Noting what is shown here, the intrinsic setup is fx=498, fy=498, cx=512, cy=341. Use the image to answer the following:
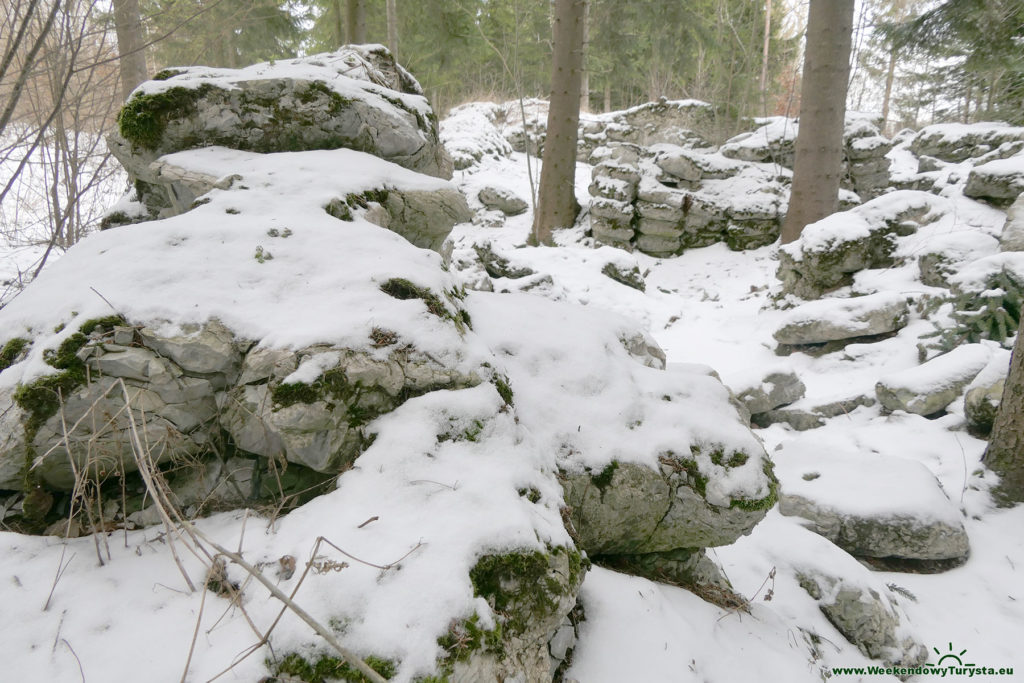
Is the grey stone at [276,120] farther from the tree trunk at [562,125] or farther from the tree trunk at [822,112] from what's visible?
the tree trunk at [822,112]

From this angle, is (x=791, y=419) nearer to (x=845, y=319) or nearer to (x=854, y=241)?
(x=845, y=319)

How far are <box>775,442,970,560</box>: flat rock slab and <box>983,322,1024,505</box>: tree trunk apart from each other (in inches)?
20.6

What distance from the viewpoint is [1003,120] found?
12891 mm

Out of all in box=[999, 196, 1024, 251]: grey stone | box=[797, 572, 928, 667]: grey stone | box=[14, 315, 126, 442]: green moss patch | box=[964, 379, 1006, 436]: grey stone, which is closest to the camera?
box=[14, 315, 126, 442]: green moss patch

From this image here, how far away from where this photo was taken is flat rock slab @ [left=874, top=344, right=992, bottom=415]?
190 inches

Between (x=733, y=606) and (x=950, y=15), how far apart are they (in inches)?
474

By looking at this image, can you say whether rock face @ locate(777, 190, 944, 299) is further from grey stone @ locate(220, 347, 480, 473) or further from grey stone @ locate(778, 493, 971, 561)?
grey stone @ locate(220, 347, 480, 473)

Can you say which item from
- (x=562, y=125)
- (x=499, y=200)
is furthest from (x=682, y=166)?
(x=499, y=200)

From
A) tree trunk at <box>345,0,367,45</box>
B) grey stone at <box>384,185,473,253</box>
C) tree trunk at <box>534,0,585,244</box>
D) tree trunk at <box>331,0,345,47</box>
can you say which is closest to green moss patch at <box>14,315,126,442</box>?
grey stone at <box>384,185,473,253</box>

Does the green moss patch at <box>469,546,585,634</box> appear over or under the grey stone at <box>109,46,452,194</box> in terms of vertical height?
under

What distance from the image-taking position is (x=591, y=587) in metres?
2.40

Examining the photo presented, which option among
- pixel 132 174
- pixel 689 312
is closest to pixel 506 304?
pixel 132 174

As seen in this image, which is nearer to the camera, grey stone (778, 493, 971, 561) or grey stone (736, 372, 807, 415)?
grey stone (778, 493, 971, 561)

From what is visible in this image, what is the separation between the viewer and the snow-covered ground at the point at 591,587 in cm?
139
